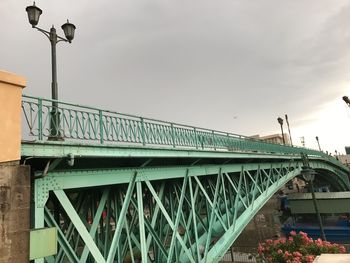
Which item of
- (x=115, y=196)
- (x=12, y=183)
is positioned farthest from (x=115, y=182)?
(x=12, y=183)

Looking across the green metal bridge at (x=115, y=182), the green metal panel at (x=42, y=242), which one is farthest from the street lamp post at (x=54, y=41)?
the green metal panel at (x=42, y=242)

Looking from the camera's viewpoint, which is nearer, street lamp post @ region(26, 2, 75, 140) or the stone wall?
the stone wall

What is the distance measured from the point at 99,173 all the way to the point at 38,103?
2.31 m

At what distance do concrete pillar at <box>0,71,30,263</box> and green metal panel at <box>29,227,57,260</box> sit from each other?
128mm

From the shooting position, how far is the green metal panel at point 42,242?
541 cm

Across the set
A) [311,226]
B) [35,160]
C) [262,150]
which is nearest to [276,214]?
[311,226]

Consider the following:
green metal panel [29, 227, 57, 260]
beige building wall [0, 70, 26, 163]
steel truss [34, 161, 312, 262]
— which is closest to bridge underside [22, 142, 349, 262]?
steel truss [34, 161, 312, 262]

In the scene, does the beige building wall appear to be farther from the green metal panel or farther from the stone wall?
the green metal panel

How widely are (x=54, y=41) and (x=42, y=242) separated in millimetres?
5792

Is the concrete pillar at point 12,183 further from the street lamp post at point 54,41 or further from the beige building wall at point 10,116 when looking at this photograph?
the street lamp post at point 54,41

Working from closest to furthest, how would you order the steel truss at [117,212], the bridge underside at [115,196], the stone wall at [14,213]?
the stone wall at [14,213] → the bridge underside at [115,196] → the steel truss at [117,212]

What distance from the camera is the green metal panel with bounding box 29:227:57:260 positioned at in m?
5.41

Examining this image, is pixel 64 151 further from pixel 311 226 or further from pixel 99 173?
pixel 311 226

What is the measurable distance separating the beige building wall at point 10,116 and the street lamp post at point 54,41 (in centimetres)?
122
